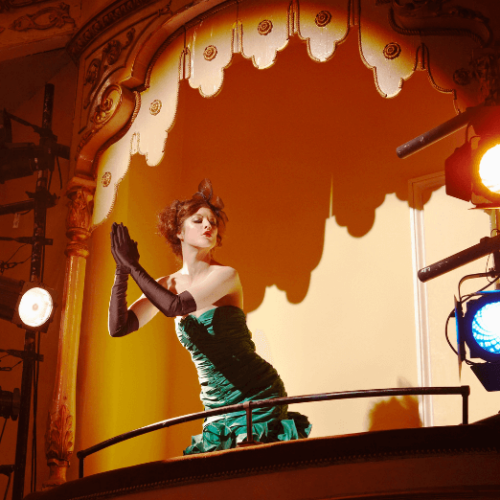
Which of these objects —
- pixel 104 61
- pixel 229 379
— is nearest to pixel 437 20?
pixel 229 379

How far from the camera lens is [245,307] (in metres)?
4.63

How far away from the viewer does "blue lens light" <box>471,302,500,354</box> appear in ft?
7.15

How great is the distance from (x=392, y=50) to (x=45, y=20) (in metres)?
2.49

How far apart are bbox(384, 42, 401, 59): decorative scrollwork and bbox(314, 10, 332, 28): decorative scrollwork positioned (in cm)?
39

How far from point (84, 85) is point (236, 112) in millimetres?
1073

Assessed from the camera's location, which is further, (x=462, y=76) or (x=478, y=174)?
(x=462, y=76)

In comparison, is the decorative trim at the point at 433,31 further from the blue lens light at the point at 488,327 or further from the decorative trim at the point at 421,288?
the blue lens light at the point at 488,327

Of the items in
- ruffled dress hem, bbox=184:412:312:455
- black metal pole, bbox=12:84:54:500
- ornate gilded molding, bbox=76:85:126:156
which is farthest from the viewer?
ornate gilded molding, bbox=76:85:126:156

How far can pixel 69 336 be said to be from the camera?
12.9 ft

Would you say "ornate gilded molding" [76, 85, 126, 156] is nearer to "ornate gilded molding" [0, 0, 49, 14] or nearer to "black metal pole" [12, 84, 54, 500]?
"black metal pole" [12, 84, 54, 500]

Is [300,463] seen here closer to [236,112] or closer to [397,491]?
[397,491]

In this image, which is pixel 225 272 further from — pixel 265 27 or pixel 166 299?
pixel 265 27

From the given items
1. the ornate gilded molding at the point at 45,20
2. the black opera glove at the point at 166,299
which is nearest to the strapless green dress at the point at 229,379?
the black opera glove at the point at 166,299

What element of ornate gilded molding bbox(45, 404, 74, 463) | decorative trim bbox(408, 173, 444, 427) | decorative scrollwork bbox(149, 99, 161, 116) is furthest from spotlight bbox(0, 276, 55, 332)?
decorative trim bbox(408, 173, 444, 427)
